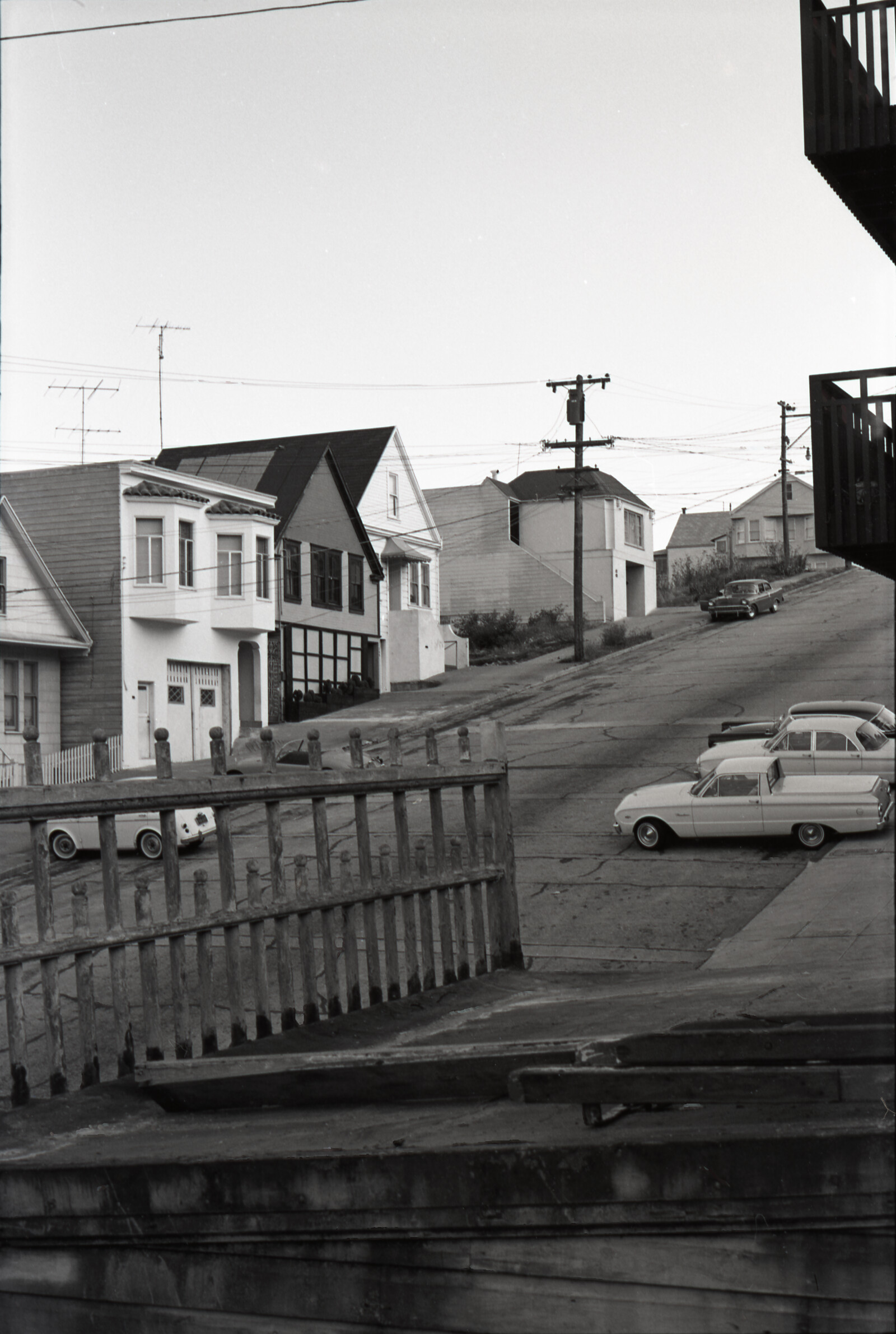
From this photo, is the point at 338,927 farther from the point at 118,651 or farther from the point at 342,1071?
the point at 118,651

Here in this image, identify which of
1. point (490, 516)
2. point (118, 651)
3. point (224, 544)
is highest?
point (490, 516)

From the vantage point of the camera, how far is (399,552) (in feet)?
174

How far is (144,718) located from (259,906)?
103 ft

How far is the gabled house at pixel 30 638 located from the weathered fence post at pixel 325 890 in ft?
90.5

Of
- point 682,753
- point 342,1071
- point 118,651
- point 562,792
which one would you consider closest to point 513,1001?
point 342,1071

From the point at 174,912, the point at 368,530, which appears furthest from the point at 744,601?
the point at 174,912

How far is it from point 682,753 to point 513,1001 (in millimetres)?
19569

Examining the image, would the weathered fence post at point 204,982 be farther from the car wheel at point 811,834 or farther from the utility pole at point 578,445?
the utility pole at point 578,445

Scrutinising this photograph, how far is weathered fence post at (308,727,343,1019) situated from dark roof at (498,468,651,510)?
60660mm

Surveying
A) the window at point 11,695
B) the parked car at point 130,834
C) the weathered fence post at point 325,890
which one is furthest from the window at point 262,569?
the weathered fence post at point 325,890

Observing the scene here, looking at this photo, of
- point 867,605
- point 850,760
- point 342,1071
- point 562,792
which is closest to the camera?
point 342,1071

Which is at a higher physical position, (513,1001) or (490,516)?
(490,516)

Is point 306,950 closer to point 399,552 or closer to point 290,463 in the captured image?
point 290,463

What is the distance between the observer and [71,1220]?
480cm
